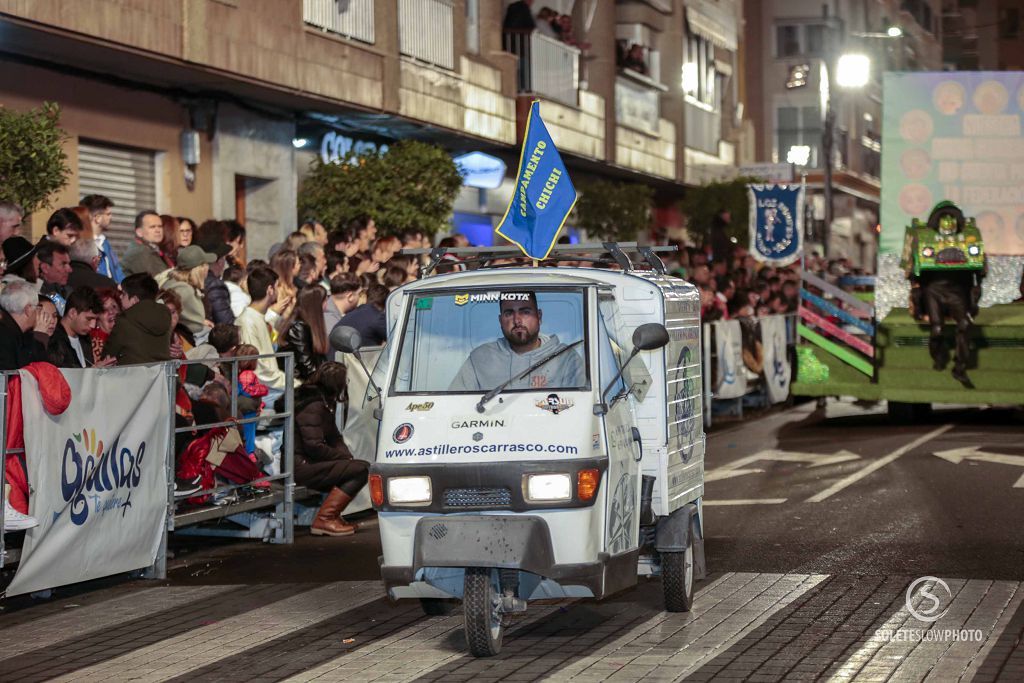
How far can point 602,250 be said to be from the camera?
404 inches

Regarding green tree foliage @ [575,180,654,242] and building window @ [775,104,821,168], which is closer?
green tree foliage @ [575,180,654,242]

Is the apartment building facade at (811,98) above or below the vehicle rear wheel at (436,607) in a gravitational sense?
above

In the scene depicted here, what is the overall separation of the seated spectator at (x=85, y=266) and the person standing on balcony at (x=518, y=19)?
19.8 metres

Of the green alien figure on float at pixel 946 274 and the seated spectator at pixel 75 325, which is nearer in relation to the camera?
the seated spectator at pixel 75 325

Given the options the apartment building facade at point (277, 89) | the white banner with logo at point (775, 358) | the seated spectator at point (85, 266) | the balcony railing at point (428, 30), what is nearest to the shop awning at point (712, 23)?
the apartment building facade at point (277, 89)

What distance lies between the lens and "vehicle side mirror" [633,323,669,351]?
8.76m

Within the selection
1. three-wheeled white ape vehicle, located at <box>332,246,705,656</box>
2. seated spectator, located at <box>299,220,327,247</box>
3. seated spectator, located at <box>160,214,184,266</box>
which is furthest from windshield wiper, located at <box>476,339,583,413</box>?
seated spectator, located at <box>299,220,327,247</box>

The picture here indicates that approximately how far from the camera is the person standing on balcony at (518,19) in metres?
32.8

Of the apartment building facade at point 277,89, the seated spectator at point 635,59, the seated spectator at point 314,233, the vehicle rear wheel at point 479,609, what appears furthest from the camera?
the seated spectator at point 635,59

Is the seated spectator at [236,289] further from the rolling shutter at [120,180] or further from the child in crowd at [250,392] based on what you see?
the rolling shutter at [120,180]

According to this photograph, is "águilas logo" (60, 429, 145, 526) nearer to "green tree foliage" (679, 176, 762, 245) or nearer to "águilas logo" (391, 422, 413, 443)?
"águilas logo" (391, 422, 413, 443)

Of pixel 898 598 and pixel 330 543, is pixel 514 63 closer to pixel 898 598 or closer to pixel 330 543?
pixel 330 543

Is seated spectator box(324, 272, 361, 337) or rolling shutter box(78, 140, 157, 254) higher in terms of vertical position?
rolling shutter box(78, 140, 157, 254)

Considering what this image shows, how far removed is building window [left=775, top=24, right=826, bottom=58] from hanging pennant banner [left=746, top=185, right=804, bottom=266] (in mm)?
41070
